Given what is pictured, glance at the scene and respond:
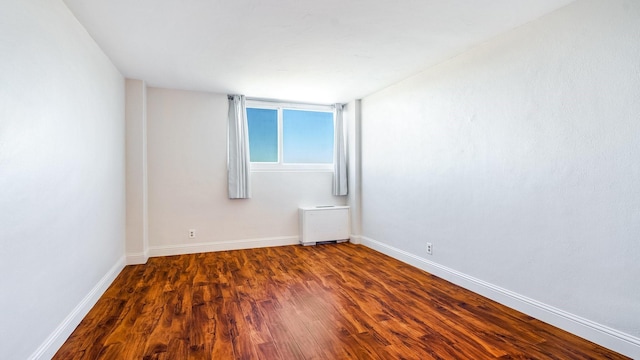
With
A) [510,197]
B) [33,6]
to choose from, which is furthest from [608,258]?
[33,6]

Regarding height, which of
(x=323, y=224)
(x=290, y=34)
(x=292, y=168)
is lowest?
(x=323, y=224)

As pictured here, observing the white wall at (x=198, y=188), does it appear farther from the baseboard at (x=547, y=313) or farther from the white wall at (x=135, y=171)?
the baseboard at (x=547, y=313)

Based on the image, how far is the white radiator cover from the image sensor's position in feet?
16.4

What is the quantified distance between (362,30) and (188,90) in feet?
9.53

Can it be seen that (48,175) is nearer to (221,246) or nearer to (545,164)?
(221,246)

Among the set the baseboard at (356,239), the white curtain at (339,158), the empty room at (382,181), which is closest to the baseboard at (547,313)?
the empty room at (382,181)

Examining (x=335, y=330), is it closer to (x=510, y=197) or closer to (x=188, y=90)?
(x=510, y=197)

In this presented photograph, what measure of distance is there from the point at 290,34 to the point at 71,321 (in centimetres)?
271

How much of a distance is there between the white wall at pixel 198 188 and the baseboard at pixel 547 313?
2.47 m

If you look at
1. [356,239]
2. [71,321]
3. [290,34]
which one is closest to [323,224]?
[356,239]

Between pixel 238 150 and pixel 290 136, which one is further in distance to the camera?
pixel 290 136

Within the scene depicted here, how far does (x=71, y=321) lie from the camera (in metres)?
2.23

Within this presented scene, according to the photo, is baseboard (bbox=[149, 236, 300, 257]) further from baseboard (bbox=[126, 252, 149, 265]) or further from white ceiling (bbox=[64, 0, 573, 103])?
white ceiling (bbox=[64, 0, 573, 103])

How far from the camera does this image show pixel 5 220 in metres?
1.51
